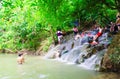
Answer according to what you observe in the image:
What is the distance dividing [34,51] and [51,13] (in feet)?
39.7

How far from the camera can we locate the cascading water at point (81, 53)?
14592mm

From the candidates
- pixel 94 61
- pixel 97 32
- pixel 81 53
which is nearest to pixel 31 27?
pixel 97 32

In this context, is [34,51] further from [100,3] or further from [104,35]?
[100,3]

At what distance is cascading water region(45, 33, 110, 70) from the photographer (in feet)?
47.9

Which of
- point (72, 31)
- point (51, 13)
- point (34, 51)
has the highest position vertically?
point (51, 13)

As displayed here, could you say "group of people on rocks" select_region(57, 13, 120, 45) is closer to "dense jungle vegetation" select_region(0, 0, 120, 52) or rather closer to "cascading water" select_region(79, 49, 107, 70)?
"dense jungle vegetation" select_region(0, 0, 120, 52)

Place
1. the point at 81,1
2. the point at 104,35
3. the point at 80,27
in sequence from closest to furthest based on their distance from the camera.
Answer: the point at 81,1 < the point at 104,35 < the point at 80,27

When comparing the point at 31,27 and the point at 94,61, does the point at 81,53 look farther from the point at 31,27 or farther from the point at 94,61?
the point at 31,27

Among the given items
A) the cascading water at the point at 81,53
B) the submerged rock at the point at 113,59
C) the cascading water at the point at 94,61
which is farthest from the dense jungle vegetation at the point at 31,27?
the submerged rock at the point at 113,59

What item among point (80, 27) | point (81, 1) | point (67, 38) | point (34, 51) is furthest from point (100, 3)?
point (34, 51)

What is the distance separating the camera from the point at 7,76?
45.1ft

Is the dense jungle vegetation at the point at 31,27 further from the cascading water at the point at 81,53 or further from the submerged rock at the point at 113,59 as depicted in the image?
the submerged rock at the point at 113,59

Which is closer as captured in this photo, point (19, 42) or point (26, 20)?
point (26, 20)

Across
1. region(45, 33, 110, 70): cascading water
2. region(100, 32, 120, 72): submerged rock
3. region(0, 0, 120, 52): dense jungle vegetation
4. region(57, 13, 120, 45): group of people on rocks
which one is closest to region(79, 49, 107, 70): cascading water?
region(45, 33, 110, 70): cascading water
